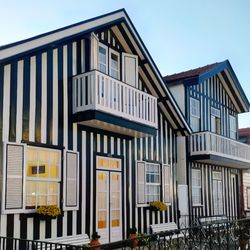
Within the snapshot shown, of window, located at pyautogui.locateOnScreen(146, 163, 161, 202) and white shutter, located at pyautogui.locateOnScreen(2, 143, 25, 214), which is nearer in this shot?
white shutter, located at pyautogui.locateOnScreen(2, 143, 25, 214)

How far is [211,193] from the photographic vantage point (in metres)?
19.5

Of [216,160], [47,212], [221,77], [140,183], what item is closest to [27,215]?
[47,212]

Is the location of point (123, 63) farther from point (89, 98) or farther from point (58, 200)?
point (58, 200)

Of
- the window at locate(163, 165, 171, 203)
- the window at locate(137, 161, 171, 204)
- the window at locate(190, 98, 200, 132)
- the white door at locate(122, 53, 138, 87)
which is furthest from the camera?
the window at locate(190, 98, 200, 132)

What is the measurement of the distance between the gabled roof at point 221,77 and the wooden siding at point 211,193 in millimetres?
3586

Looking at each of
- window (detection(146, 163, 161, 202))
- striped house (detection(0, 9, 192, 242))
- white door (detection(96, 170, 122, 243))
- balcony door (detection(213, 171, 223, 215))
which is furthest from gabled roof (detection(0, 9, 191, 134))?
balcony door (detection(213, 171, 223, 215))

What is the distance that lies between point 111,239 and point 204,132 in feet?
22.9

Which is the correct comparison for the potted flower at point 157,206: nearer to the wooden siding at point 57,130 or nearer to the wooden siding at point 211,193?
the wooden siding at point 57,130

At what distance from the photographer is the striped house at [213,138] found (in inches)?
701

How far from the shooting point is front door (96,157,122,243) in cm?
1224

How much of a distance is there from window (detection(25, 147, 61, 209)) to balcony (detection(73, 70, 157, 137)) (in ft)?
4.56

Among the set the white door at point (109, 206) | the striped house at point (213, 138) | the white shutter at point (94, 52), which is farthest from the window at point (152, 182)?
the white shutter at point (94, 52)

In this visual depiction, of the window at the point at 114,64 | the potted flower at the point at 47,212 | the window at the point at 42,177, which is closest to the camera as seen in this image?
the potted flower at the point at 47,212

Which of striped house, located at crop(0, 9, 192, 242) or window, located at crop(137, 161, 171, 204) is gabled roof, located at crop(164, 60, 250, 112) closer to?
striped house, located at crop(0, 9, 192, 242)
